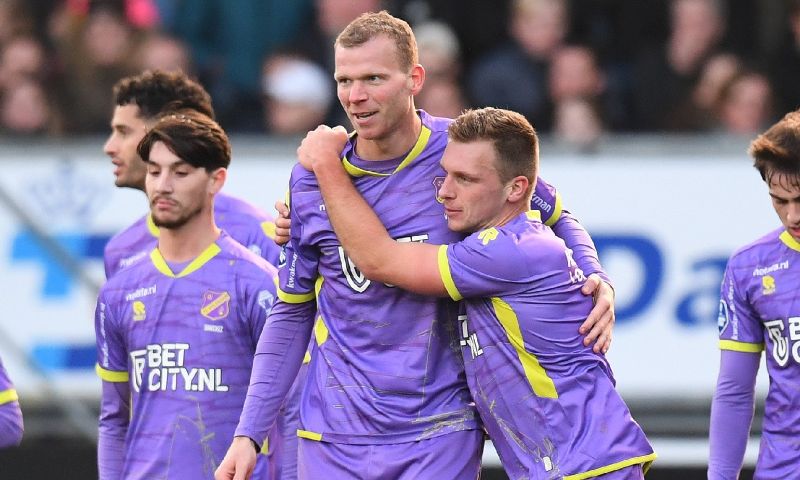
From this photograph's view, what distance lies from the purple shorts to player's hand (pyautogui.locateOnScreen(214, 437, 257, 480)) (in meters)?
0.21

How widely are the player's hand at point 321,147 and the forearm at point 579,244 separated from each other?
2.70 feet

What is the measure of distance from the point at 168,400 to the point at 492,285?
1513mm

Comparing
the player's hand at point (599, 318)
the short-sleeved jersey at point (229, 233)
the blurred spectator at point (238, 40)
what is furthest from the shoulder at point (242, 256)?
the blurred spectator at point (238, 40)

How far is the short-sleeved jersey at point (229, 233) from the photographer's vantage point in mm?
6383

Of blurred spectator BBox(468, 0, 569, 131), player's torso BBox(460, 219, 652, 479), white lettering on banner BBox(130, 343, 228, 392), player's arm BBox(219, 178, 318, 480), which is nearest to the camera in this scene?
player's torso BBox(460, 219, 652, 479)

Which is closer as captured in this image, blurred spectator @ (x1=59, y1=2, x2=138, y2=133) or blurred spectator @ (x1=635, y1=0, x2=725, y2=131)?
blurred spectator @ (x1=635, y1=0, x2=725, y2=131)

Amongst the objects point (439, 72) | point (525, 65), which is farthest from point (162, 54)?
point (525, 65)

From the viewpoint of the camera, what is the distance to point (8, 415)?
4.86 m

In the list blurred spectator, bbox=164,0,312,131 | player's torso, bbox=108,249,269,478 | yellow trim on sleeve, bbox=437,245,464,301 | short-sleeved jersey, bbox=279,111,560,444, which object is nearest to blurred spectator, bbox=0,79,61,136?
blurred spectator, bbox=164,0,312,131

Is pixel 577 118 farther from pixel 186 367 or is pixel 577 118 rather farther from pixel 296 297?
pixel 296 297

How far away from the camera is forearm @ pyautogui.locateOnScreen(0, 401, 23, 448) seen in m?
4.85

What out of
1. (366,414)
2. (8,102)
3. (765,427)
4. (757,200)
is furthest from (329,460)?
(8,102)

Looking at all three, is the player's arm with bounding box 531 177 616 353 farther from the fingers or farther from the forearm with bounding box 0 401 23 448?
the forearm with bounding box 0 401 23 448

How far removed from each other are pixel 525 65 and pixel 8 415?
5223mm
